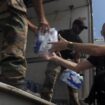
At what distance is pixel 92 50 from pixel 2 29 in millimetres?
1081

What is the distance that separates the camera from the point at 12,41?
365cm

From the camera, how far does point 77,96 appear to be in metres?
6.66

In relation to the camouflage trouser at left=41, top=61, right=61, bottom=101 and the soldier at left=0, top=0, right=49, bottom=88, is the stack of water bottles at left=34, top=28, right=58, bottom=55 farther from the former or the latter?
the camouflage trouser at left=41, top=61, right=61, bottom=101

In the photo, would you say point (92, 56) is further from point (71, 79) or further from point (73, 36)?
point (73, 36)

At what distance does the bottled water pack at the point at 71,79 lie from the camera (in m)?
6.48

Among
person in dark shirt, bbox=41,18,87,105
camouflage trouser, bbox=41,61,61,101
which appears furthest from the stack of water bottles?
camouflage trouser, bbox=41,61,61,101

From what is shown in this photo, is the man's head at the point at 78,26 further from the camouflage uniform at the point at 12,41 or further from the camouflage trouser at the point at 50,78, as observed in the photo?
the camouflage uniform at the point at 12,41

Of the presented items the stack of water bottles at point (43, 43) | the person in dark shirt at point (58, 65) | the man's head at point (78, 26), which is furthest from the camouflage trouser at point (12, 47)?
the man's head at point (78, 26)

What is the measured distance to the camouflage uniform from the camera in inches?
138

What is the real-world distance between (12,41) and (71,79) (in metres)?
3.01

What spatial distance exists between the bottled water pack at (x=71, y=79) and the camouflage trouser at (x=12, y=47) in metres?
2.76

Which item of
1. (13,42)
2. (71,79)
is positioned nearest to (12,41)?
(13,42)

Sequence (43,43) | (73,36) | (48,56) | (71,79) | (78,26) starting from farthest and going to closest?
(73,36), (78,26), (71,79), (48,56), (43,43)

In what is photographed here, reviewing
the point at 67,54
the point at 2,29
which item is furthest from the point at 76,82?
the point at 2,29
